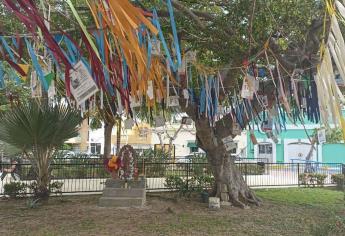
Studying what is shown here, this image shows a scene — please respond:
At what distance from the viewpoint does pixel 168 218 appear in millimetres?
8859

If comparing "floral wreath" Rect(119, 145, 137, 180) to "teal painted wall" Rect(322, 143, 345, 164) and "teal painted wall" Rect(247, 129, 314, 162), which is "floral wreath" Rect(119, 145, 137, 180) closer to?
"teal painted wall" Rect(247, 129, 314, 162)

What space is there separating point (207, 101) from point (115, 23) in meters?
6.50

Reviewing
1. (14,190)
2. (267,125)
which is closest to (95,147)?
(14,190)

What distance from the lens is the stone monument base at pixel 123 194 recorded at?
10.2m

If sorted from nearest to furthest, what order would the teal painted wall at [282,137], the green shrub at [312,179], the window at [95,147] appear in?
the green shrub at [312,179] < the teal painted wall at [282,137] < the window at [95,147]

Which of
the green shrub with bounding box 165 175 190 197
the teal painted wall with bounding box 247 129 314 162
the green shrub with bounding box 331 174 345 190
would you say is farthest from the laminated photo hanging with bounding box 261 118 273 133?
the teal painted wall with bounding box 247 129 314 162

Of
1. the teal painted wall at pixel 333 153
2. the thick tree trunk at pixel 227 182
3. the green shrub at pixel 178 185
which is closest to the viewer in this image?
the thick tree trunk at pixel 227 182

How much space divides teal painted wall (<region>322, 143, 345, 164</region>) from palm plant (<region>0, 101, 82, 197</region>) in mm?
29348

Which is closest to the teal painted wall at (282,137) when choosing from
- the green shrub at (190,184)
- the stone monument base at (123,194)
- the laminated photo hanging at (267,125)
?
the green shrub at (190,184)

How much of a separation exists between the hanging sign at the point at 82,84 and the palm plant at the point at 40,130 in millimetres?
5912

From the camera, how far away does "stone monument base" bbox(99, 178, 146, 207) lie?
10234 millimetres

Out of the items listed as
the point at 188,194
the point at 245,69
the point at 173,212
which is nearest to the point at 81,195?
the point at 188,194

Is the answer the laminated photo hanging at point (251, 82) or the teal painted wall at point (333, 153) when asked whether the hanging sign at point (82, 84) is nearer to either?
the laminated photo hanging at point (251, 82)

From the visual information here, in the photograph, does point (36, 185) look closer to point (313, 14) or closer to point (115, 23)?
point (313, 14)
